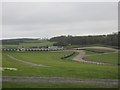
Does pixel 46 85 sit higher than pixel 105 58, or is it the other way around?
pixel 46 85

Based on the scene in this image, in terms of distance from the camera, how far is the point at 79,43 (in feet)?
586

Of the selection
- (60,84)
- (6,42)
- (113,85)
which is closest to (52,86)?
(60,84)

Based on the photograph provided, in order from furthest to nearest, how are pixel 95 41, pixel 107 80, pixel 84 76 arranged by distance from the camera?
pixel 95 41 → pixel 84 76 → pixel 107 80

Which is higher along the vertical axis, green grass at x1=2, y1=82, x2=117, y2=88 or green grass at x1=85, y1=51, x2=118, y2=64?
green grass at x1=2, y1=82, x2=117, y2=88

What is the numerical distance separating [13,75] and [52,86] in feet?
22.9

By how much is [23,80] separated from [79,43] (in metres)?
156

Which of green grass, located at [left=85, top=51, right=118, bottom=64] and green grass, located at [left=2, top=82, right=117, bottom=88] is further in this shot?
green grass, located at [left=85, top=51, right=118, bottom=64]

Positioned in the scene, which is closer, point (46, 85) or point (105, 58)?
point (46, 85)

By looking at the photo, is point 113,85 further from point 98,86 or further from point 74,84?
point 74,84

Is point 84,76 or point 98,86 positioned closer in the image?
point 98,86

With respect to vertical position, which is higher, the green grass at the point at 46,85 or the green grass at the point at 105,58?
the green grass at the point at 46,85

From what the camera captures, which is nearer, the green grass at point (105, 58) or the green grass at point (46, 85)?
the green grass at point (46, 85)

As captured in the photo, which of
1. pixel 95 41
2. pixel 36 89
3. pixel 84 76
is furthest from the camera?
pixel 95 41

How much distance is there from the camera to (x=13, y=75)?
88.8 feet
